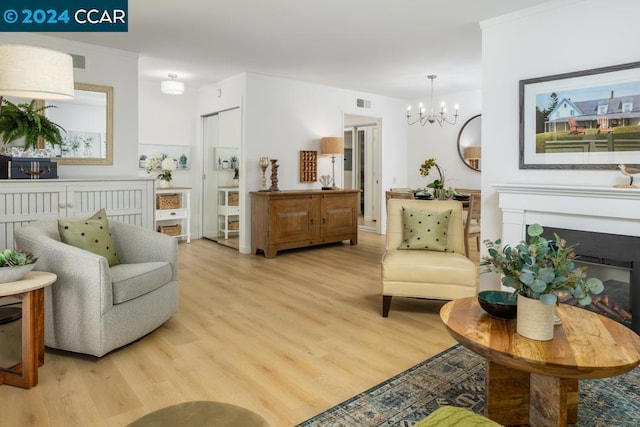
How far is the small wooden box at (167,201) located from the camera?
21.1 ft

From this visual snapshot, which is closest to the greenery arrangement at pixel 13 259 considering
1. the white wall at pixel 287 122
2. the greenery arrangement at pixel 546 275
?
the greenery arrangement at pixel 546 275

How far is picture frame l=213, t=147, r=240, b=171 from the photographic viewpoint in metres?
6.57

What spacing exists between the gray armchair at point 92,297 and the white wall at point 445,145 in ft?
18.0

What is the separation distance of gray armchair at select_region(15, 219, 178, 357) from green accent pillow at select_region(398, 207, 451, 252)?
1.99 m

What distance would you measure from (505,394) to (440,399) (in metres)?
0.33

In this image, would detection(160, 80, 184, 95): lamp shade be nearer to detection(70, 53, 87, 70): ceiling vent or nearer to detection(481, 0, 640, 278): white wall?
detection(70, 53, 87, 70): ceiling vent

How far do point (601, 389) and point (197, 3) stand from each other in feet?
12.4

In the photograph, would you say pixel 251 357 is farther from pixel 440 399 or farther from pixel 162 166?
pixel 162 166

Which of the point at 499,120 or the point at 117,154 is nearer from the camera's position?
the point at 499,120

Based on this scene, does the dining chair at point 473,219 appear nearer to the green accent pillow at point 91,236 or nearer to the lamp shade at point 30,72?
the green accent pillow at point 91,236

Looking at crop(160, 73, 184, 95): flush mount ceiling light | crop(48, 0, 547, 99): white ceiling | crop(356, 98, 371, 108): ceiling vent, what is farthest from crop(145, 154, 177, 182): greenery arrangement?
crop(356, 98, 371, 108): ceiling vent

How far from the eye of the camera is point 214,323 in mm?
3252

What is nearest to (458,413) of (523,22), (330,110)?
(523,22)

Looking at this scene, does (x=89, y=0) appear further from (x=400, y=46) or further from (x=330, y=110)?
(x=330, y=110)
